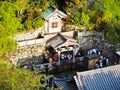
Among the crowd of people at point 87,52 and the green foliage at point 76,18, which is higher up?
the green foliage at point 76,18

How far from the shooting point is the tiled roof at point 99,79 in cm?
2800

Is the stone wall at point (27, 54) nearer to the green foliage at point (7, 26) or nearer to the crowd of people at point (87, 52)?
the green foliage at point (7, 26)

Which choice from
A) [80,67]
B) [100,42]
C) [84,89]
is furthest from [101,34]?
[84,89]

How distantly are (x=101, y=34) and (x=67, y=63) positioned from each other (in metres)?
5.19

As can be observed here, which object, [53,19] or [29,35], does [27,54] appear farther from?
[53,19]

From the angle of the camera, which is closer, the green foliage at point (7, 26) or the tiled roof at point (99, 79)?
the tiled roof at point (99, 79)

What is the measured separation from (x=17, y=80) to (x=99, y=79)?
24.9 feet

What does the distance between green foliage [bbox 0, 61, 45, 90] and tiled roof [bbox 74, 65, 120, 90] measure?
463 centimetres

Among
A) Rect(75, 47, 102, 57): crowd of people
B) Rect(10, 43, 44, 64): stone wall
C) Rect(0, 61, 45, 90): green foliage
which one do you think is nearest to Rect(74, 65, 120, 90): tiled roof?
Rect(0, 61, 45, 90): green foliage

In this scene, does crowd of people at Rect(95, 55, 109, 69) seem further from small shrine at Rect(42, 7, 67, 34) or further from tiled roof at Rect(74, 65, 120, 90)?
tiled roof at Rect(74, 65, 120, 90)

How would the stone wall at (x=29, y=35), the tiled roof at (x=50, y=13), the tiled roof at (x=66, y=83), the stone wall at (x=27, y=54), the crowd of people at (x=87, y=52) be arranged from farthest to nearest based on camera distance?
the crowd of people at (x=87, y=52) → the tiled roof at (x=50, y=13) → the stone wall at (x=29, y=35) → the stone wall at (x=27, y=54) → the tiled roof at (x=66, y=83)

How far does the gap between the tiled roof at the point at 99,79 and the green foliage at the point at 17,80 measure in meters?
4.63

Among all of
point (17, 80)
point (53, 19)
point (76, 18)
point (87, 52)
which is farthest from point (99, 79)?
point (76, 18)

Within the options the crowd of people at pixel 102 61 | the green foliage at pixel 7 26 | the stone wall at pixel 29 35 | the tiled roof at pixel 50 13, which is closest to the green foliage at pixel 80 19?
the tiled roof at pixel 50 13
